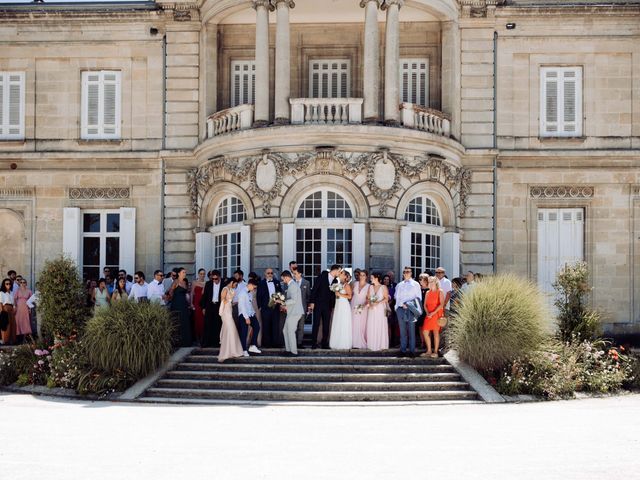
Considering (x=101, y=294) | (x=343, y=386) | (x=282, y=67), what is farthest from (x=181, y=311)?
(x=282, y=67)

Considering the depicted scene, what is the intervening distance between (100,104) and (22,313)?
5.71m

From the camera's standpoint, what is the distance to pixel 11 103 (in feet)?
83.6

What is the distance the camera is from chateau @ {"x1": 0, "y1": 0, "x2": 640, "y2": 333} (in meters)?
24.3

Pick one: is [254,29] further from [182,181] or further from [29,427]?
[29,427]

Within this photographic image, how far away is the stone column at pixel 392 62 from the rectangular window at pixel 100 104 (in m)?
6.85

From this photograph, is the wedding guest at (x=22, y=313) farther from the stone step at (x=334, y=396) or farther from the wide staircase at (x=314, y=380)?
the stone step at (x=334, y=396)

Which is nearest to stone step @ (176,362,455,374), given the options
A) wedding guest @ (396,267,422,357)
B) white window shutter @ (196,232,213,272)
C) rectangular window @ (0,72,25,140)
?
wedding guest @ (396,267,422,357)

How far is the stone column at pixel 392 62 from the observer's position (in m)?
22.8

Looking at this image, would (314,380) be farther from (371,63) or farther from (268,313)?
(371,63)

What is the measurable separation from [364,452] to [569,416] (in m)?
4.53

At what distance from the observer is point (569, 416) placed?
50.1 ft

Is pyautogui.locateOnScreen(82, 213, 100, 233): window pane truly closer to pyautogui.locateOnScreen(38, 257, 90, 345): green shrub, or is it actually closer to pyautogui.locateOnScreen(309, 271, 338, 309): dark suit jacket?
pyautogui.locateOnScreen(38, 257, 90, 345): green shrub

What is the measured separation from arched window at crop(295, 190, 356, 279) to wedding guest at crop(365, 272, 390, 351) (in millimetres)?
2801

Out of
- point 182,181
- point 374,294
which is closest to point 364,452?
point 374,294
